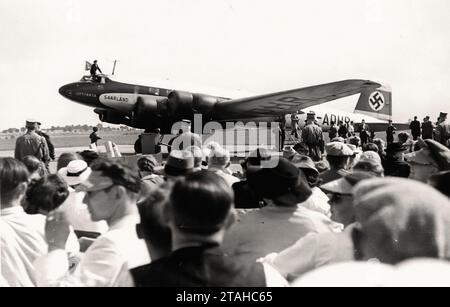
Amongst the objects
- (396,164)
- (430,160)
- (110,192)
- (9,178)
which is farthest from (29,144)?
(430,160)

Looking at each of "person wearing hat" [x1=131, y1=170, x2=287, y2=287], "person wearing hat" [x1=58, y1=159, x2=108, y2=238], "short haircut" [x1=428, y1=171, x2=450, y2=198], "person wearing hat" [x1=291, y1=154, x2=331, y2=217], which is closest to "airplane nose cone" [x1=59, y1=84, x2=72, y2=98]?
"person wearing hat" [x1=291, y1=154, x2=331, y2=217]

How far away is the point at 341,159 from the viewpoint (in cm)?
473

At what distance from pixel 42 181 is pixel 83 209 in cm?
42

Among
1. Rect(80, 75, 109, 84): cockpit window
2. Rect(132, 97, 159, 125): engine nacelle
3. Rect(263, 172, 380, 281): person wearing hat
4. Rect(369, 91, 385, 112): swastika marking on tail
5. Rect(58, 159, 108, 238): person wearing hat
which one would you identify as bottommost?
Rect(58, 159, 108, 238): person wearing hat

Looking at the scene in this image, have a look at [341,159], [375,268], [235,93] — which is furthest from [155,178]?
[235,93]

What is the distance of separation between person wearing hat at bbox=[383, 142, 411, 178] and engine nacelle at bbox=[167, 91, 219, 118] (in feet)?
40.7

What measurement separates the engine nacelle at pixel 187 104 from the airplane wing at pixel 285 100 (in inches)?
23.4

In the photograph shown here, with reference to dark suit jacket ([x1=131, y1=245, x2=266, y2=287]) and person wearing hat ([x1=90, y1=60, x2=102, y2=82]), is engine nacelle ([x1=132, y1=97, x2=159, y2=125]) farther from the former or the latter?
dark suit jacket ([x1=131, y1=245, x2=266, y2=287])

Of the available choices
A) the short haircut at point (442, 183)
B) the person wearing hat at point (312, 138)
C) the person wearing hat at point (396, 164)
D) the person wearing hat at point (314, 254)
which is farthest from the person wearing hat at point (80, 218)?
the person wearing hat at point (312, 138)

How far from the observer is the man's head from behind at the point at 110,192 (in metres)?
2.38

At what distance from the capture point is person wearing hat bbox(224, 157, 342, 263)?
8.42 feet

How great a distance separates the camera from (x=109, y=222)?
7.73ft
